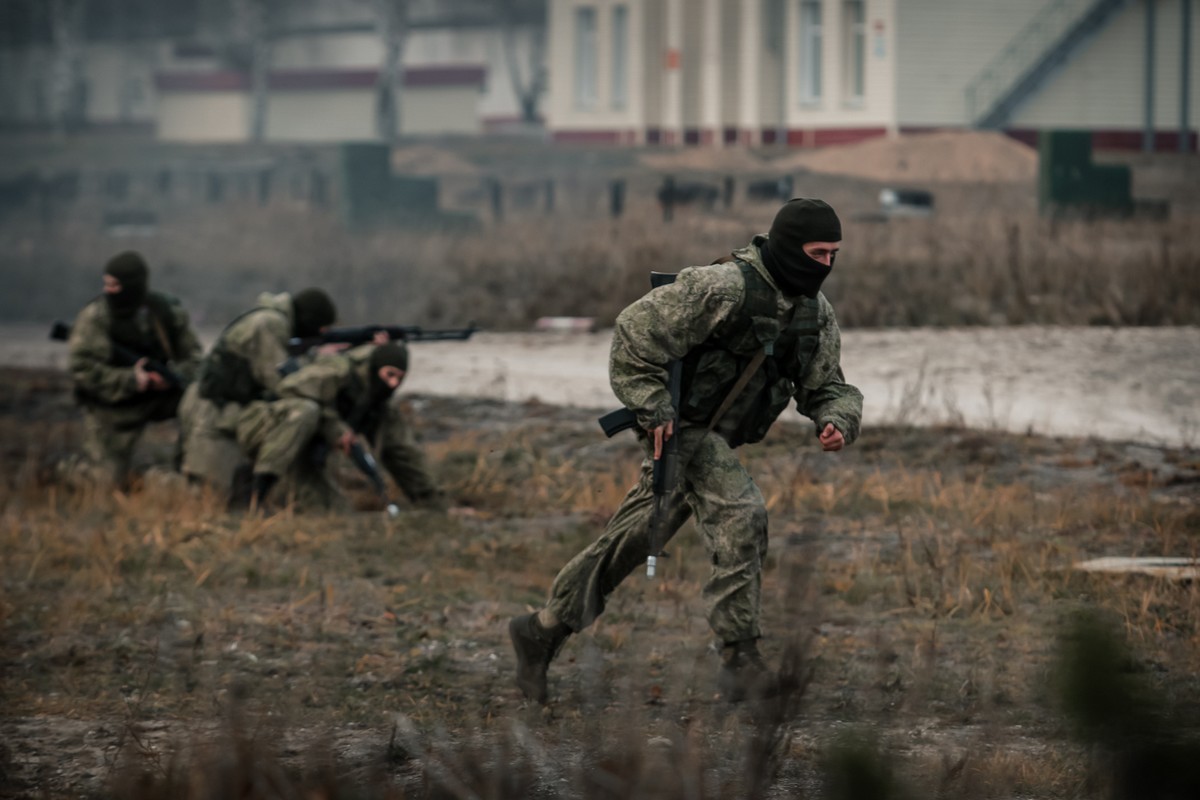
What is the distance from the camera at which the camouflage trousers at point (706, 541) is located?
5.05 m

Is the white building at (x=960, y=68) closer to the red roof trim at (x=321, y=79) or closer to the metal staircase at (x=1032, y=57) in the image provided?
the metal staircase at (x=1032, y=57)

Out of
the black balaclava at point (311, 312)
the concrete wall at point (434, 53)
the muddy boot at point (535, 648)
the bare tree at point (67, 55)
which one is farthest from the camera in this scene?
the concrete wall at point (434, 53)

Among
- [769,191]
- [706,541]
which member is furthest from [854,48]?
[706,541]

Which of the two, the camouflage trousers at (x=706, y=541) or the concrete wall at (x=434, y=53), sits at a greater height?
the concrete wall at (x=434, y=53)

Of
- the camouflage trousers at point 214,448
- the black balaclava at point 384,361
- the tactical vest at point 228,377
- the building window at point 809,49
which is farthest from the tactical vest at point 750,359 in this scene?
the building window at point 809,49

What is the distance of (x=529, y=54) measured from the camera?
176 feet

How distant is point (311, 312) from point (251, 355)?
0.39 metres

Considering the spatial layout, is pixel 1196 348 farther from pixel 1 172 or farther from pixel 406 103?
pixel 406 103

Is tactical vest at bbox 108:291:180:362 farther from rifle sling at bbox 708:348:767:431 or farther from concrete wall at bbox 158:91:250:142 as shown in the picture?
concrete wall at bbox 158:91:250:142

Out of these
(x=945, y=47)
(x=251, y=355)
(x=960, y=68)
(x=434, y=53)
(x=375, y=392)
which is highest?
(x=434, y=53)

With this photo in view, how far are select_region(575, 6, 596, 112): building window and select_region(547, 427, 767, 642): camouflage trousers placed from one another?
3502 centimetres

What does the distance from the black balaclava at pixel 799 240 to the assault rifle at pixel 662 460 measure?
1.15 ft

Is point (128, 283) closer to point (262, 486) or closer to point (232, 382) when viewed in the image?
point (232, 382)

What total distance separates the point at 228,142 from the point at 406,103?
5.18m
